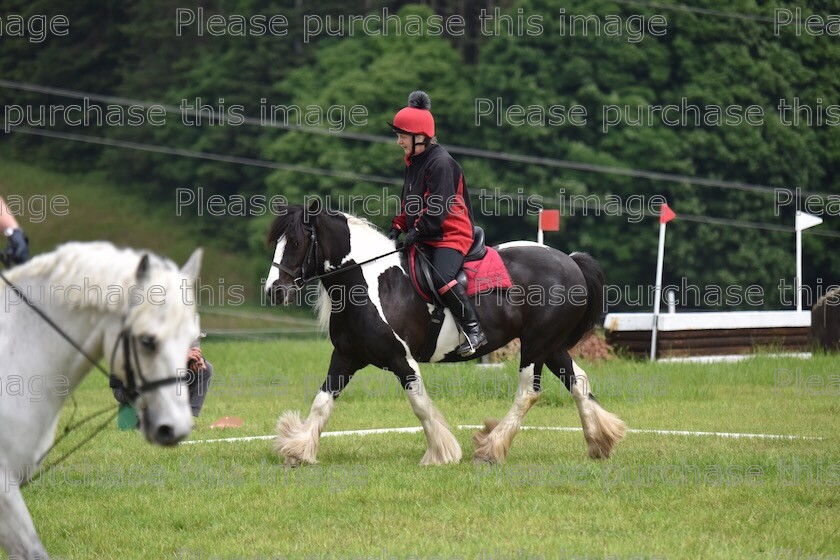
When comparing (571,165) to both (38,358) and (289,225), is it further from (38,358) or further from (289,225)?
(38,358)

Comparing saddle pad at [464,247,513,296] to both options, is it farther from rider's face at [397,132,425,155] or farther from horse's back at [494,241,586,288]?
rider's face at [397,132,425,155]

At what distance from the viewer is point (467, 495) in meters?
7.92

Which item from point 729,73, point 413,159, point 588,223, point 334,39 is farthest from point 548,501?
point 334,39

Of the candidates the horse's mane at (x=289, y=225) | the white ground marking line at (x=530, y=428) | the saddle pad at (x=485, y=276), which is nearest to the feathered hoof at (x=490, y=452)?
the white ground marking line at (x=530, y=428)

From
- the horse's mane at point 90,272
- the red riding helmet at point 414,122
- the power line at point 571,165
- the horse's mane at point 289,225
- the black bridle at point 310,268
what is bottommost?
the power line at point 571,165

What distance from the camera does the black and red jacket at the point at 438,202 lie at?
9.25 metres

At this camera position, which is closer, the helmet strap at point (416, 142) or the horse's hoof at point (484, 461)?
the horse's hoof at point (484, 461)

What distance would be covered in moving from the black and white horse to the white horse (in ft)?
13.0

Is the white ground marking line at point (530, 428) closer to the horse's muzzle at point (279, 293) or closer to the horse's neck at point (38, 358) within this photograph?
the horse's muzzle at point (279, 293)

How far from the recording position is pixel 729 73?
120 ft

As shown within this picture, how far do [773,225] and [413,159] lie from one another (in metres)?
29.0

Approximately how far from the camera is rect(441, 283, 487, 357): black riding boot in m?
9.27

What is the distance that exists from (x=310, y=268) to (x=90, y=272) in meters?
4.40

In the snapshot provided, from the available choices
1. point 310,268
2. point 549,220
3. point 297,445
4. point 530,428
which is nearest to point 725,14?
point 549,220
